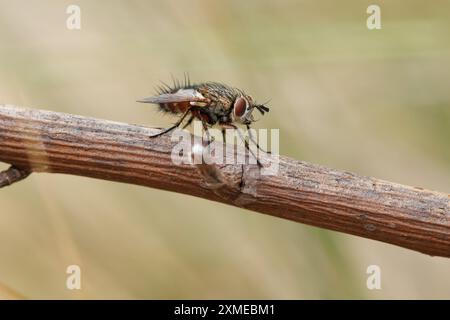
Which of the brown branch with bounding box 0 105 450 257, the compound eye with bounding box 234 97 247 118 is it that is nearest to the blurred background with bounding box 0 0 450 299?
the compound eye with bounding box 234 97 247 118

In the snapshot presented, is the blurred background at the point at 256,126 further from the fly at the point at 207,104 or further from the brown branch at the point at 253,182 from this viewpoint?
the brown branch at the point at 253,182

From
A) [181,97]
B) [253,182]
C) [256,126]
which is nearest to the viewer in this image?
[253,182]

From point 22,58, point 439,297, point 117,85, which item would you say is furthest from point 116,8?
point 439,297

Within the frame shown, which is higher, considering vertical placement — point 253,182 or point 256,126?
point 256,126

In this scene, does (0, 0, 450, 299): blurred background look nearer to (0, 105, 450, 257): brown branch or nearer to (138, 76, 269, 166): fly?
(138, 76, 269, 166): fly

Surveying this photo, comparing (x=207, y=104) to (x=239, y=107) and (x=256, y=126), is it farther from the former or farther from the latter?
(x=256, y=126)

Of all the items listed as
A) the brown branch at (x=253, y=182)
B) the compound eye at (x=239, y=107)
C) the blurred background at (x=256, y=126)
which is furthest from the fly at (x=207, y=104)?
the blurred background at (x=256, y=126)

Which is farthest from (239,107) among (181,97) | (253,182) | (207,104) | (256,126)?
(256,126)
